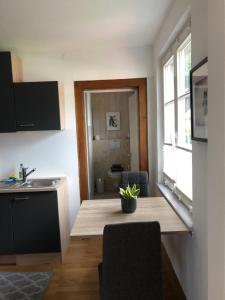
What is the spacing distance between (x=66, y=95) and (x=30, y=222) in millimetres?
1733

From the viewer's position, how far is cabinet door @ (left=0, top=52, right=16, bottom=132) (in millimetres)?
3012

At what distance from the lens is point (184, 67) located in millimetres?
2324

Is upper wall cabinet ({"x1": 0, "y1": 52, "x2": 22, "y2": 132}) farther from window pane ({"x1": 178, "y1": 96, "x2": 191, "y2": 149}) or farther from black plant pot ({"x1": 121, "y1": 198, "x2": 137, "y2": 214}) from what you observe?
window pane ({"x1": 178, "y1": 96, "x2": 191, "y2": 149})

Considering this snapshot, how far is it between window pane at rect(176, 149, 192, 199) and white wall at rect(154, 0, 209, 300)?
384mm

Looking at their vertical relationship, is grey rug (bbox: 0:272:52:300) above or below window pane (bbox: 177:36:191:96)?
below

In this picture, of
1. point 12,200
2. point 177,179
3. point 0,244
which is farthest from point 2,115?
point 177,179

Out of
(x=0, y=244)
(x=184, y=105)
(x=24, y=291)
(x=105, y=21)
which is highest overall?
(x=105, y=21)

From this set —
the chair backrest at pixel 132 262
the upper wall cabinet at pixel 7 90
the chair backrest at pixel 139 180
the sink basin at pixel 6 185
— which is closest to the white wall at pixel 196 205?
the chair backrest at pixel 132 262

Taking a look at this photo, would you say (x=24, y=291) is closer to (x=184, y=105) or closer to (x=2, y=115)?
(x=2, y=115)

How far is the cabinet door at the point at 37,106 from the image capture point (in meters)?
3.05

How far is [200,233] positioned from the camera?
173cm

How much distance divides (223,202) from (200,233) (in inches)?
29.5

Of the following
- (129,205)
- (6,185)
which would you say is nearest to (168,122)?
(129,205)

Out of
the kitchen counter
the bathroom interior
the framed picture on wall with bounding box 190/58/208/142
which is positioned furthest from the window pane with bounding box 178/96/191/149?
the bathroom interior
